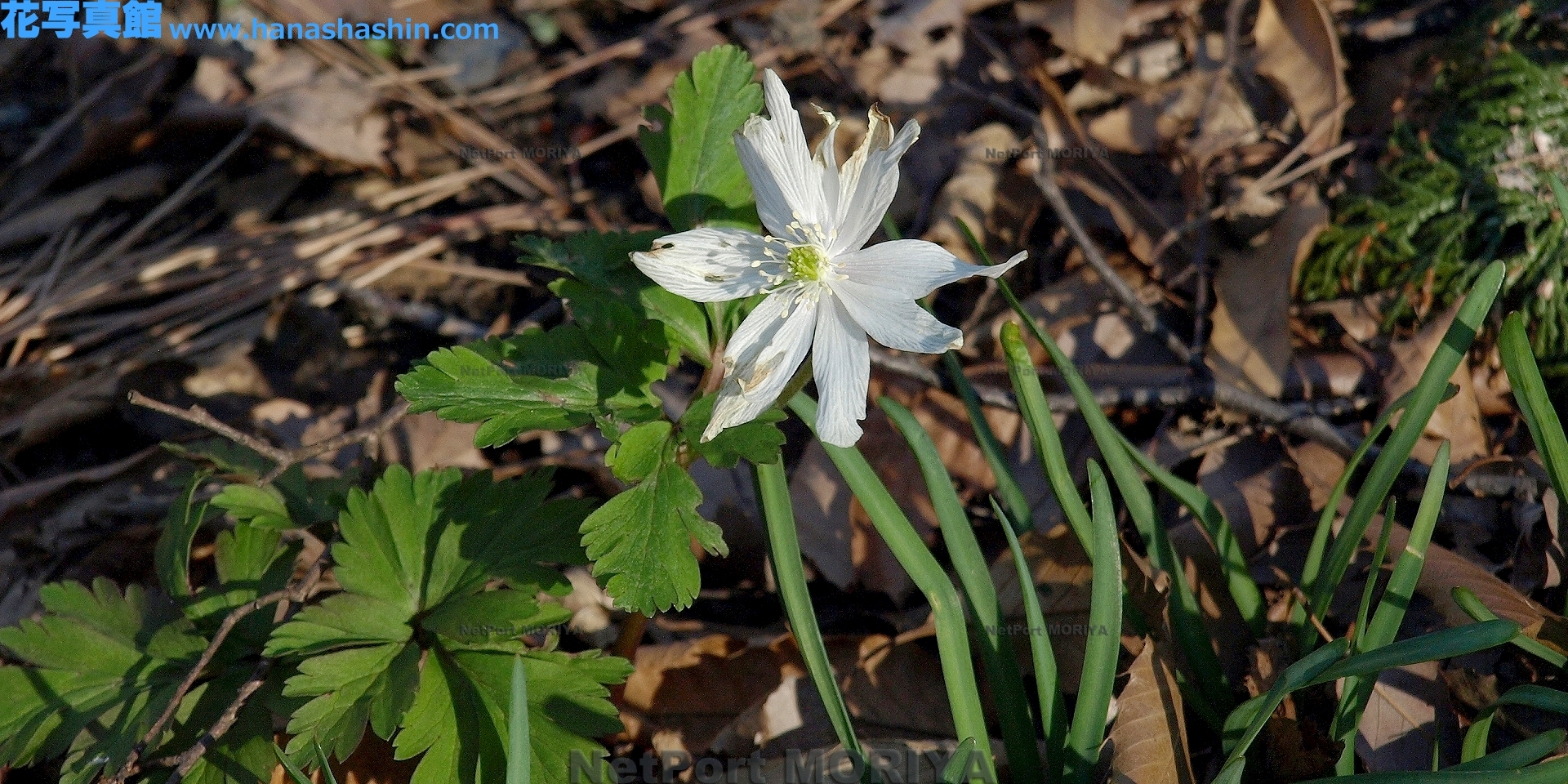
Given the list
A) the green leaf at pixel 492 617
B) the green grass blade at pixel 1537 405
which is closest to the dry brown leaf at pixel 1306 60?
the green grass blade at pixel 1537 405

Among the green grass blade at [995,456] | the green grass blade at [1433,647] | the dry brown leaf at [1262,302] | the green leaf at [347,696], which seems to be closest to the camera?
the green grass blade at [1433,647]

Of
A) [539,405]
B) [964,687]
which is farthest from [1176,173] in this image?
[539,405]

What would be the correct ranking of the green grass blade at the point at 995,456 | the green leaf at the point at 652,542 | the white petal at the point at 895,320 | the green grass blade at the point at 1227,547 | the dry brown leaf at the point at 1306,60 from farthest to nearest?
the dry brown leaf at the point at 1306,60 → the green grass blade at the point at 995,456 → the green grass blade at the point at 1227,547 → the green leaf at the point at 652,542 → the white petal at the point at 895,320

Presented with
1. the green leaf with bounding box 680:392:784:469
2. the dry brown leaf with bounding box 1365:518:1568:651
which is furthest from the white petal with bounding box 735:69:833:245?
the dry brown leaf with bounding box 1365:518:1568:651

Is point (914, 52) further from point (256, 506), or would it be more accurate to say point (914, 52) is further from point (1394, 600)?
point (256, 506)

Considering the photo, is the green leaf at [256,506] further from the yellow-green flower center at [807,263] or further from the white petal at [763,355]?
the yellow-green flower center at [807,263]

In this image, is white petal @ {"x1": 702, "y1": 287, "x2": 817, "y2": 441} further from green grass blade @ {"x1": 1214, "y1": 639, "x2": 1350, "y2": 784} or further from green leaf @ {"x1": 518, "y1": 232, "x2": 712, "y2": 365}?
green grass blade @ {"x1": 1214, "y1": 639, "x2": 1350, "y2": 784}
